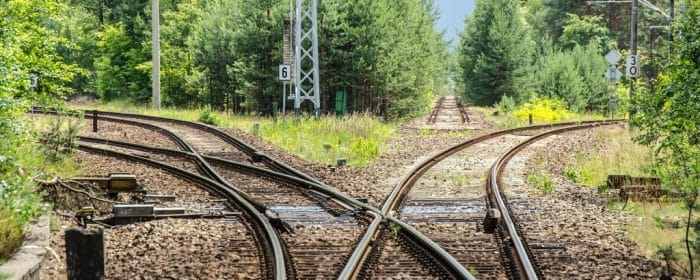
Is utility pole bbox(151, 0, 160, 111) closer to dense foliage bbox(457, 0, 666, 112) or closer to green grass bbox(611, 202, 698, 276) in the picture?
dense foliage bbox(457, 0, 666, 112)

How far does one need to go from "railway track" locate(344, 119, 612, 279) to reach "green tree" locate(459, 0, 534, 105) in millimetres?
39589

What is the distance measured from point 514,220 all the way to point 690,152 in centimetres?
328

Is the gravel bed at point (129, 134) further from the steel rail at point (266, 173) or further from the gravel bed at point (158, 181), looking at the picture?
the gravel bed at point (158, 181)

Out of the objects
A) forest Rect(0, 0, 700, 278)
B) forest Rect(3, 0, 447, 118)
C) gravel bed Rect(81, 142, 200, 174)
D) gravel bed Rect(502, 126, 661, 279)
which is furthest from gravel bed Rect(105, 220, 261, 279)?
forest Rect(3, 0, 447, 118)

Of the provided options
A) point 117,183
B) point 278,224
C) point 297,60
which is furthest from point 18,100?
point 297,60

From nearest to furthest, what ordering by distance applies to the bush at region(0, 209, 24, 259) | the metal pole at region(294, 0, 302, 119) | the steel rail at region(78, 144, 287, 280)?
the bush at region(0, 209, 24, 259) → the steel rail at region(78, 144, 287, 280) → the metal pole at region(294, 0, 302, 119)

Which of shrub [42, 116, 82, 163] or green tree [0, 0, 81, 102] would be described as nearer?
green tree [0, 0, 81, 102]

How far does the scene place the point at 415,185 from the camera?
1582 centimetres

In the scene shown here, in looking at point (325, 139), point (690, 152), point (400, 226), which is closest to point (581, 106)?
point (325, 139)

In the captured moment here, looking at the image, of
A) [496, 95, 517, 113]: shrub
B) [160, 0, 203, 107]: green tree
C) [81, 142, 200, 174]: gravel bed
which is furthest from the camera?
[160, 0, 203, 107]: green tree

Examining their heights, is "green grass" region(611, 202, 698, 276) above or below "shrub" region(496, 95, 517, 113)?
below

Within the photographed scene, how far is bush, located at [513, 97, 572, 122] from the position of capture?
145 feet

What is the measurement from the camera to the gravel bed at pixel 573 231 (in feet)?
28.7

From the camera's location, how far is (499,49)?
61.1 metres
